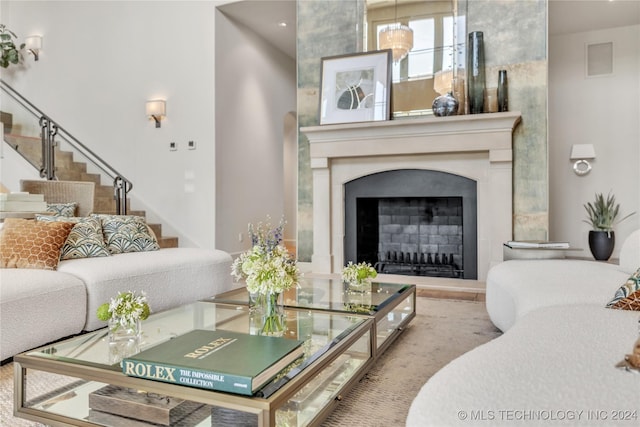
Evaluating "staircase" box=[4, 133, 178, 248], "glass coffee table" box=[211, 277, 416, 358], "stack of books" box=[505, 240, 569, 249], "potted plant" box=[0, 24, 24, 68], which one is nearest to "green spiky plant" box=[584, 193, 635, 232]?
"stack of books" box=[505, 240, 569, 249]

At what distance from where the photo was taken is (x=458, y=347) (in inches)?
93.4

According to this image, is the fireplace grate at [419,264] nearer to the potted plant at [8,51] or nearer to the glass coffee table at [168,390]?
the glass coffee table at [168,390]

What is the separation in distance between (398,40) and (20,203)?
3.82 metres

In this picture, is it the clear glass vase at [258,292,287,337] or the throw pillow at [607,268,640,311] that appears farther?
the clear glass vase at [258,292,287,337]

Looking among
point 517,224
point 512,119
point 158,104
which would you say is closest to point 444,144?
point 512,119

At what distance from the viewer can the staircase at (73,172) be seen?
5.57 m

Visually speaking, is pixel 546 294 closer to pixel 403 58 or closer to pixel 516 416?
Answer: pixel 516 416

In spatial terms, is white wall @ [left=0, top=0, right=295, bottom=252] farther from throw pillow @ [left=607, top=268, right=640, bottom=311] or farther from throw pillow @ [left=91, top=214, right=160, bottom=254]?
throw pillow @ [left=607, top=268, right=640, bottom=311]

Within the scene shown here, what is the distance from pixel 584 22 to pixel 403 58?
2.96m

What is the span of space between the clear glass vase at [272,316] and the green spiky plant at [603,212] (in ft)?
17.4

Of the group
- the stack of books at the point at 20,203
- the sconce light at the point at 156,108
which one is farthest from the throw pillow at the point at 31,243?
the sconce light at the point at 156,108

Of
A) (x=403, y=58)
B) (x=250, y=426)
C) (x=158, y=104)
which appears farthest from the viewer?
(x=158, y=104)

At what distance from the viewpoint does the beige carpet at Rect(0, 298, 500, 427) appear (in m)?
1.58

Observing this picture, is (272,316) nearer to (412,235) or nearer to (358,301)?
(358,301)
